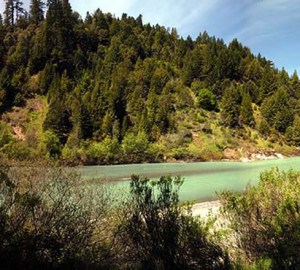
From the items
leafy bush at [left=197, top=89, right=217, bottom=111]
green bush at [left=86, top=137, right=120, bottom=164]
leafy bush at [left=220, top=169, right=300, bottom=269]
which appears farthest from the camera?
leafy bush at [left=197, top=89, right=217, bottom=111]

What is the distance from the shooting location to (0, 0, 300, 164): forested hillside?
5862 cm

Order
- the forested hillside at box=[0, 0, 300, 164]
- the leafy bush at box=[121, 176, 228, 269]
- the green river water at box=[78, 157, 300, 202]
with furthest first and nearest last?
1. the forested hillside at box=[0, 0, 300, 164]
2. the green river water at box=[78, 157, 300, 202]
3. the leafy bush at box=[121, 176, 228, 269]

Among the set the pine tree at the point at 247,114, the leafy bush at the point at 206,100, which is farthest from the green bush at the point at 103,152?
the pine tree at the point at 247,114

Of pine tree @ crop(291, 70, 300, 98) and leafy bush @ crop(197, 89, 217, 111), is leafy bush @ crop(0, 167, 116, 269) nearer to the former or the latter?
leafy bush @ crop(197, 89, 217, 111)

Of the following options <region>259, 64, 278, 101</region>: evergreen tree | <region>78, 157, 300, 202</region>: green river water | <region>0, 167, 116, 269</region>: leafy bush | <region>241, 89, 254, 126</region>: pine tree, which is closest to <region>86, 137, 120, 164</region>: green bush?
<region>78, 157, 300, 202</region>: green river water

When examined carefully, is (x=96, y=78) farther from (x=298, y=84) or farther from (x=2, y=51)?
(x=298, y=84)

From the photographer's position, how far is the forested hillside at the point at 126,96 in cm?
5862

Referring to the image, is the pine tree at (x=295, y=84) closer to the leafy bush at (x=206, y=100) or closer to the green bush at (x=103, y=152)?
the leafy bush at (x=206, y=100)

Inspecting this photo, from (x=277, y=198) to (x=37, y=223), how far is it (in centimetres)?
503

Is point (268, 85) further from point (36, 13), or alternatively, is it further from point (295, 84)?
point (36, 13)

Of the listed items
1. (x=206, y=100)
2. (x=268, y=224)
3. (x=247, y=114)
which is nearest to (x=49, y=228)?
(x=268, y=224)

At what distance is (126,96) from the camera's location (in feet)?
235

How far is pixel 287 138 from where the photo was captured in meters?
70.5

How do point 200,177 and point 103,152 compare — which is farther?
point 103,152
